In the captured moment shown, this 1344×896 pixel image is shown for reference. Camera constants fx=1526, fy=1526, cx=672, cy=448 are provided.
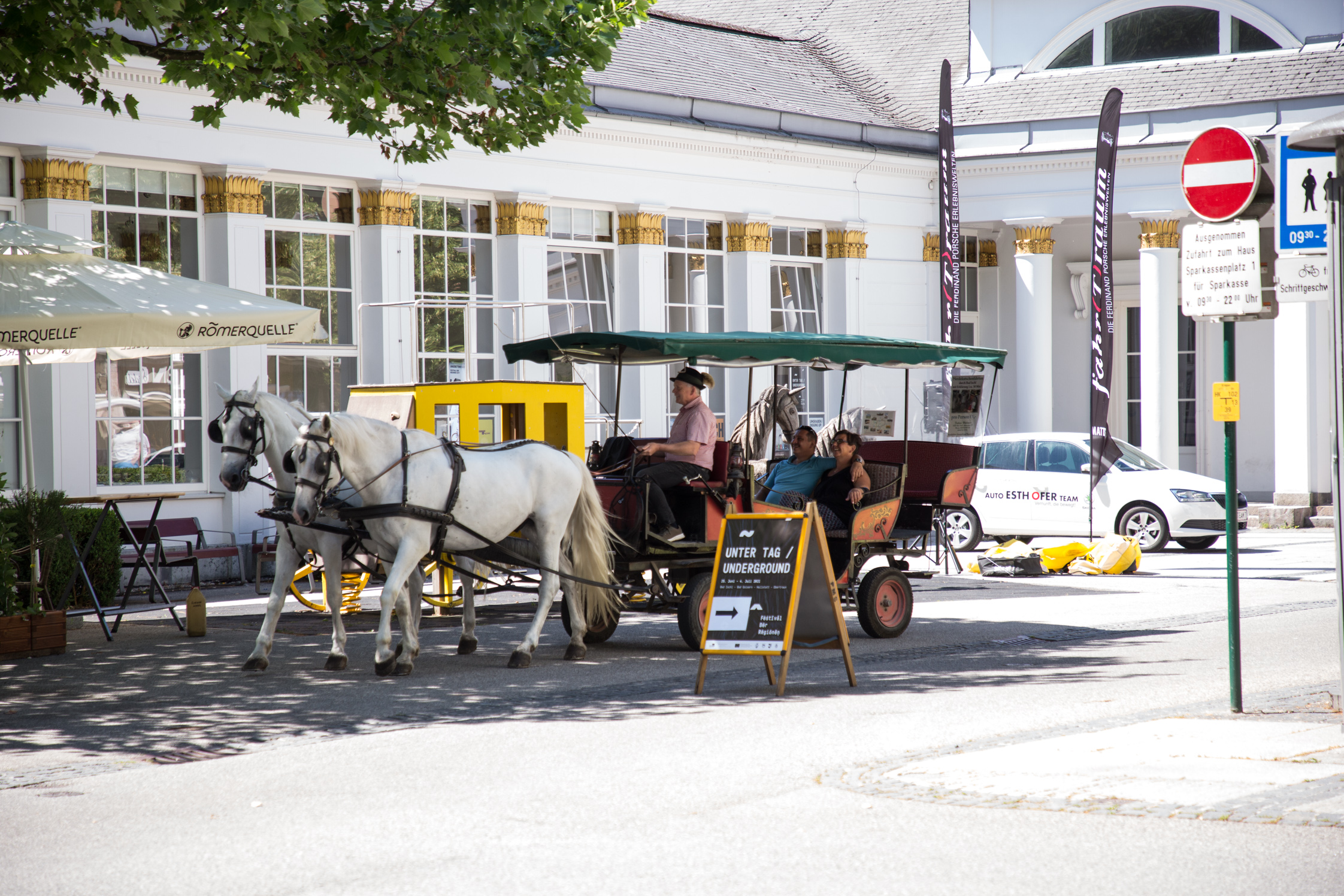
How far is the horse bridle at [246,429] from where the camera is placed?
1048 cm

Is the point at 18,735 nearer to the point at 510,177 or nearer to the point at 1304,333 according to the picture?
the point at 510,177

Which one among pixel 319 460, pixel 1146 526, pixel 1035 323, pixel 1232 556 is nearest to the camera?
pixel 1232 556

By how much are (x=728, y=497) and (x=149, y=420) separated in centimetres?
911

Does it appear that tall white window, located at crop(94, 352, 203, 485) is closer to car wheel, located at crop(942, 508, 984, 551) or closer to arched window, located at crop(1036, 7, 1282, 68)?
car wheel, located at crop(942, 508, 984, 551)

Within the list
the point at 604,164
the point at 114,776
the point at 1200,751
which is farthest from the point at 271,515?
the point at 604,164

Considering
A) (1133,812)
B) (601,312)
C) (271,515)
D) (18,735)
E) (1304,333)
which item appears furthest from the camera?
(1304,333)

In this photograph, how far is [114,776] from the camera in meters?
7.26

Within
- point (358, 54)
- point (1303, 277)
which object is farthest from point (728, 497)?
point (1303, 277)

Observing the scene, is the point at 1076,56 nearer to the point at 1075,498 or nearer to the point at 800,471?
the point at 1075,498

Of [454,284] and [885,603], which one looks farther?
[454,284]

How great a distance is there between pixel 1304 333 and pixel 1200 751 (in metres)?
20.2

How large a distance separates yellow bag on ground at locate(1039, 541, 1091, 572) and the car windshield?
9.24 ft

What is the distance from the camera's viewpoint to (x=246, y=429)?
34.4ft

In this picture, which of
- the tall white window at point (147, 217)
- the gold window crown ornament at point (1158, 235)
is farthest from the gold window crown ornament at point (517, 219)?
the gold window crown ornament at point (1158, 235)
